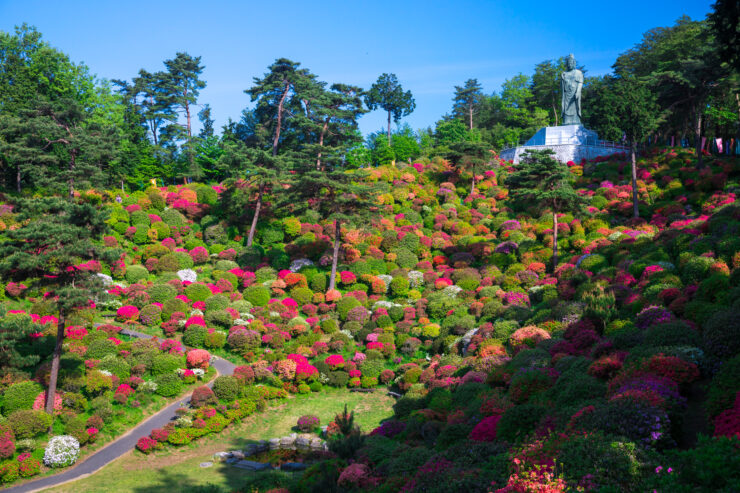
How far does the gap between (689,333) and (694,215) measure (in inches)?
1010

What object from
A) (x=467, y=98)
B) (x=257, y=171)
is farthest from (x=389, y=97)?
(x=257, y=171)

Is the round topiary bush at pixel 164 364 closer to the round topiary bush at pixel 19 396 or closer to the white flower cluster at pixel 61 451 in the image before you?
the round topiary bush at pixel 19 396

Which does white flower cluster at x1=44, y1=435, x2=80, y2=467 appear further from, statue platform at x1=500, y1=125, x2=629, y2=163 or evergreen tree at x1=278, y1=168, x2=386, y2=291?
statue platform at x1=500, y1=125, x2=629, y2=163

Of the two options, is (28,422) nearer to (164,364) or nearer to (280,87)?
(164,364)

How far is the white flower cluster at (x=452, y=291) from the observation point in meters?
32.3

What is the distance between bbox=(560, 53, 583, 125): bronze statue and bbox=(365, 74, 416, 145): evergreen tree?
84.1 ft

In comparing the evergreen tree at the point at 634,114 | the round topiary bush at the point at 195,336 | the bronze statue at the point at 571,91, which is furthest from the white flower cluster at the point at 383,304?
the bronze statue at the point at 571,91

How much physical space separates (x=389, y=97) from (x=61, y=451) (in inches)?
2478

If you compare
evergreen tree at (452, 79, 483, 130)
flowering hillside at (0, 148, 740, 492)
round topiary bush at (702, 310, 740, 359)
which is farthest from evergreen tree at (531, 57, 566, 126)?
round topiary bush at (702, 310, 740, 359)

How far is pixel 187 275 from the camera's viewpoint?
33.4m

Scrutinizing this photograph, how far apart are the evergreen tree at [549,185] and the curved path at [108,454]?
76.9 ft

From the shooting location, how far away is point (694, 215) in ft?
111

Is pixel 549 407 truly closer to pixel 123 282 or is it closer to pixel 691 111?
pixel 123 282

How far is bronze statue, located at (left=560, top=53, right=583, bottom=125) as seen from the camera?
50.1 meters
